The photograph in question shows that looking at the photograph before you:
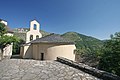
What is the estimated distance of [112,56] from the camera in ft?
59.4

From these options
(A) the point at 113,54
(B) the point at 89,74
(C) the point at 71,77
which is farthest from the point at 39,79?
(A) the point at 113,54

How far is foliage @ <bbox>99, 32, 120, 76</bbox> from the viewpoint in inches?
673

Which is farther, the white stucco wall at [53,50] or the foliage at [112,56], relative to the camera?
the white stucco wall at [53,50]

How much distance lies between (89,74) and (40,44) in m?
14.9

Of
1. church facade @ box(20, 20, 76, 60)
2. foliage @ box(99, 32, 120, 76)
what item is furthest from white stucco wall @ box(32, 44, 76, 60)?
foliage @ box(99, 32, 120, 76)

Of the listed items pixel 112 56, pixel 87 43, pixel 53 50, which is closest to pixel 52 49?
pixel 53 50

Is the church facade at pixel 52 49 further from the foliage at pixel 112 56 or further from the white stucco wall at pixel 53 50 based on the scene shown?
the foliage at pixel 112 56

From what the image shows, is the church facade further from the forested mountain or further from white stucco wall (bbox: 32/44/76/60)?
the forested mountain

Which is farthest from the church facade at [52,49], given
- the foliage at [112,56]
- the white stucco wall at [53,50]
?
the foliage at [112,56]

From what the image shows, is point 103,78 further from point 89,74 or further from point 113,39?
point 113,39

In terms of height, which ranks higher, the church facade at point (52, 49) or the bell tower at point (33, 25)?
the bell tower at point (33, 25)

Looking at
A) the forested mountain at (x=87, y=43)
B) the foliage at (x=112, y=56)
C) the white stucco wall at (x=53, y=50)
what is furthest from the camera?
the forested mountain at (x=87, y=43)

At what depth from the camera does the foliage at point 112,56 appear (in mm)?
17083

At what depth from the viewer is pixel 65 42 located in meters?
20.7
